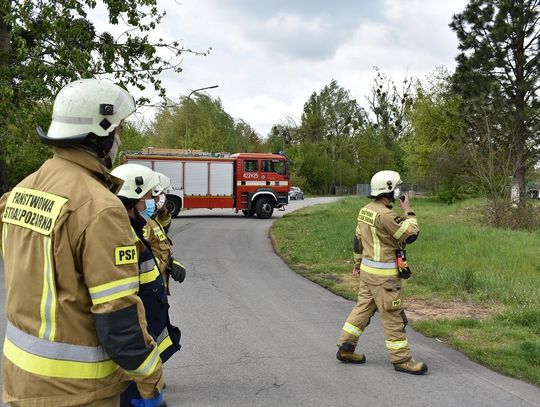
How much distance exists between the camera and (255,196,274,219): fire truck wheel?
24.2m

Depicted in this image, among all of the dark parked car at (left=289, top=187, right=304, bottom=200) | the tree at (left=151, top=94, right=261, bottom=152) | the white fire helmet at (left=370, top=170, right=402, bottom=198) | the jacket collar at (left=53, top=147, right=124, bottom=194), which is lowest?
the dark parked car at (left=289, top=187, right=304, bottom=200)

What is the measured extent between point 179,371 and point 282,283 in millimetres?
4714

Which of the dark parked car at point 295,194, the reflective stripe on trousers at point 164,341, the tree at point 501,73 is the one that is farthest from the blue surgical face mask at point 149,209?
the dark parked car at point 295,194

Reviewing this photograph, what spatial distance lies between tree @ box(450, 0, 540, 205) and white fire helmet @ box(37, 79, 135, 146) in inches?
1139

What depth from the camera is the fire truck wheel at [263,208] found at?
A: 79.5 ft

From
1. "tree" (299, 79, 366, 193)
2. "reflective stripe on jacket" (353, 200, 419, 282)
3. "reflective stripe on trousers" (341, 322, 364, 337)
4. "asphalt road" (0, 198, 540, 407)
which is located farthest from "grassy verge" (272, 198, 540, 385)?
"tree" (299, 79, 366, 193)

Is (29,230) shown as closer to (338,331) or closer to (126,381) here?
(126,381)

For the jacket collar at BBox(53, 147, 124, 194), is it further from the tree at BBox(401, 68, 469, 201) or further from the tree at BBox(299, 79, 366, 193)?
the tree at BBox(299, 79, 366, 193)

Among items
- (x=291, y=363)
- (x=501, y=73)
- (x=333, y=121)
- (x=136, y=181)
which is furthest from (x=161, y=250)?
(x=333, y=121)

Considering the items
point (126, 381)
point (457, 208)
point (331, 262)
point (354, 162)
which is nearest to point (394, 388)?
point (126, 381)

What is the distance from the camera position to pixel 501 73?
31.7m

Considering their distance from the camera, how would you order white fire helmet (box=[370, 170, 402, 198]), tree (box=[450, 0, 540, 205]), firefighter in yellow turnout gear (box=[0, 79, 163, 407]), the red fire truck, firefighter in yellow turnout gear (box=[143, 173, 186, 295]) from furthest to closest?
1. tree (box=[450, 0, 540, 205])
2. the red fire truck
3. white fire helmet (box=[370, 170, 402, 198])
4. firefighter in yellow turnout gear (box=[143, 173, 186, 295])
5. firefighter in yellow turnout gear (box=[0, 79, 163, 407])

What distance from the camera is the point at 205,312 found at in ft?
23.2

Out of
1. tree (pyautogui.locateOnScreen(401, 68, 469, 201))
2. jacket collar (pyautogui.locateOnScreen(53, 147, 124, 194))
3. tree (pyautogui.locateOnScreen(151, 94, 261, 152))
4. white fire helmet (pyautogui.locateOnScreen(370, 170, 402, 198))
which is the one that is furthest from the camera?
tree (pyautogui.locateOnScreen(151, 94, 261, 152))
